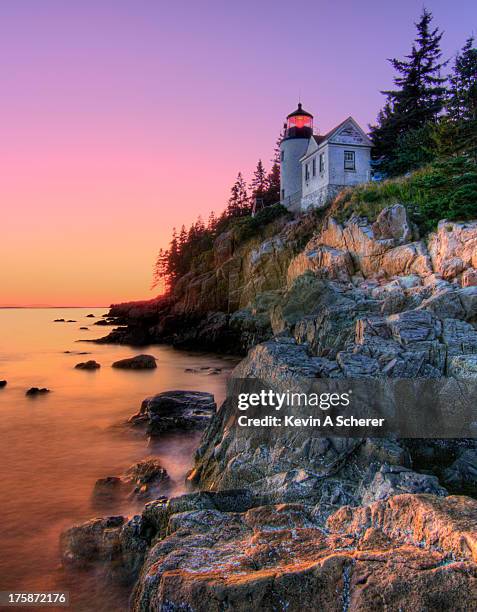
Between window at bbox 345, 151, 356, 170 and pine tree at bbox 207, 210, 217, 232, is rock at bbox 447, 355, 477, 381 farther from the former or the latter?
pine tree at bbox 207, 210, 217, 232

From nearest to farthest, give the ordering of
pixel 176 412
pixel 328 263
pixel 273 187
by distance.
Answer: pixel 176 412 < pixel 328 263 < pixel 273 187

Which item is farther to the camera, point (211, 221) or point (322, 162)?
point (211, 221)

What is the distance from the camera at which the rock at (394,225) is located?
1822 centimetres

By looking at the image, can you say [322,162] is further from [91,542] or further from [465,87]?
[91,542]

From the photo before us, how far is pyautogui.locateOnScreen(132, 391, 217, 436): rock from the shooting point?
44.8 ft

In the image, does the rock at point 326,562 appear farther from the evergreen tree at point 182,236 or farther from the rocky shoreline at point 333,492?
the evergreen tree at point 182,236

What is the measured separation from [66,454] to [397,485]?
391 inches

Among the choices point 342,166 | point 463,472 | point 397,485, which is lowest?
→ point 463,472

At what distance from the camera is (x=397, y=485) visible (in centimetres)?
625

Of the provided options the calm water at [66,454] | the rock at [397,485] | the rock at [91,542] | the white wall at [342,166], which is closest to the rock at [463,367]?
the rock at [397,485]

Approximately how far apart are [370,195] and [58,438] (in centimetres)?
1987

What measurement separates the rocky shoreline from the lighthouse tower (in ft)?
67.9

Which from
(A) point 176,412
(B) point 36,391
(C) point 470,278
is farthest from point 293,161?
(A) point 176,412

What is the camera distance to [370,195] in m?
23.8
